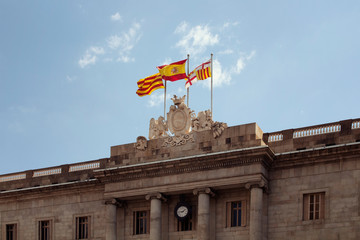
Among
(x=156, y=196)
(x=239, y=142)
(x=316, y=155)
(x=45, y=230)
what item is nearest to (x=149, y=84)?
(x=156, y=196)

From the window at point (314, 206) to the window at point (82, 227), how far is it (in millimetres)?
16990

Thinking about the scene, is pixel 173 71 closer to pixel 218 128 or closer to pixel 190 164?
pixel 218 128

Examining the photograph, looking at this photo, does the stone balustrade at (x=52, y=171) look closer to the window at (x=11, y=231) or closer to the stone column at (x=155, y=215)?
the window at (x=11, y=231)

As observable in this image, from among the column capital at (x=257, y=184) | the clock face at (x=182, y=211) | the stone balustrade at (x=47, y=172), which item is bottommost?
the clock face at (x=182, y=211)

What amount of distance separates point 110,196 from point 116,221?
1.88 metres

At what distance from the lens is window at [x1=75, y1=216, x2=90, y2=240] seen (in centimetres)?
5259

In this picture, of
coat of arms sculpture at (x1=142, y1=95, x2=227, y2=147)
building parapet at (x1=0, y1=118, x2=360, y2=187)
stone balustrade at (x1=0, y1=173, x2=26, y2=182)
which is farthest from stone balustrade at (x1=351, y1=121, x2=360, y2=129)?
stone balustrade at (x1=0, y1=173, x2=26, y2=182)

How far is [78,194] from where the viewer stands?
5347 cm

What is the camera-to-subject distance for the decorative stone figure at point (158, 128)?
50.3 meters

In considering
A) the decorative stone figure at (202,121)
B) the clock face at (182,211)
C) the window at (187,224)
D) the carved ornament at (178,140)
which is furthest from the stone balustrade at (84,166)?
the decorative stone figure at (202,121)

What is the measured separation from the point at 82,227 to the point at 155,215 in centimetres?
768

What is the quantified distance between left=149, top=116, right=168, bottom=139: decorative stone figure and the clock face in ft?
18.0

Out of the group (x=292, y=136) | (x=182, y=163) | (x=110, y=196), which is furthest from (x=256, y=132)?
(x=110, y=196)

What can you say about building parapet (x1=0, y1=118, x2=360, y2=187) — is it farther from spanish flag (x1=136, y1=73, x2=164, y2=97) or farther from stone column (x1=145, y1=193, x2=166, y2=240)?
spanish flag (x1=136, y1=73, x2=164, y2=97)
